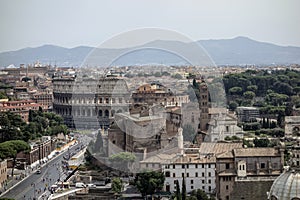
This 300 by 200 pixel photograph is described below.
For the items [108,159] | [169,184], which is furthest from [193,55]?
[169,184]

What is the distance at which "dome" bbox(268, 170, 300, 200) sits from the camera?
28.4 ft

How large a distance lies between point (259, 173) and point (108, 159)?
17.5ft

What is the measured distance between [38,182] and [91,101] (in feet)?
49.9

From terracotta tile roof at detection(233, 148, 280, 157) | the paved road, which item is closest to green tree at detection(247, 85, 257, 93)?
the paved road

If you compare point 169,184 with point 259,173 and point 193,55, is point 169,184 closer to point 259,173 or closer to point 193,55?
point 259,173

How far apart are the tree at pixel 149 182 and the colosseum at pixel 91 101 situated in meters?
12.8

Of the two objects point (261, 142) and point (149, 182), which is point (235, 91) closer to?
point (261, 142)

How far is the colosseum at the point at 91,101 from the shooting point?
101ft

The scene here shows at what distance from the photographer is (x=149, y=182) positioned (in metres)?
15.1

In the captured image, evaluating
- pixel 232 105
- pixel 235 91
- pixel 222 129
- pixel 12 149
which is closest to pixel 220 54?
pixel 235 91

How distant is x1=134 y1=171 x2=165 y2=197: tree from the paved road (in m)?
2.71

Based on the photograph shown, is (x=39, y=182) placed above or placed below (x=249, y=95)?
below

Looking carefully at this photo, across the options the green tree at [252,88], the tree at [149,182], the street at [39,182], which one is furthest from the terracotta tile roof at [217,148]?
the green tree at [252,88]

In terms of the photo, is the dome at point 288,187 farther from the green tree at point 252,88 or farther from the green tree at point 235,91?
the green tree at point 252,88
